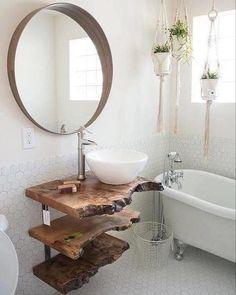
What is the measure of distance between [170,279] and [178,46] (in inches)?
76.9

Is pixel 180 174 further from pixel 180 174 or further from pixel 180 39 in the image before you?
pixel 180 39

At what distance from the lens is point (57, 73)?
1.90 meters

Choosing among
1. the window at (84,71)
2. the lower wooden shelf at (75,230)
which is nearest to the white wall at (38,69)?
the window at (84,71)

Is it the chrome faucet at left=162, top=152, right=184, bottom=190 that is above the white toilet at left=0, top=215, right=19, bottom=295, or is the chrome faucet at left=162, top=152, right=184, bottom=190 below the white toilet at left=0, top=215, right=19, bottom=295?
above

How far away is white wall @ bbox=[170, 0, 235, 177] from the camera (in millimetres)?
2762

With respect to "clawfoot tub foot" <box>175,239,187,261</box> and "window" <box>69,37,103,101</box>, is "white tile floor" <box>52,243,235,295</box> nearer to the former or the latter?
"clawfoot tub foot" <box>175,239,187,261</box>

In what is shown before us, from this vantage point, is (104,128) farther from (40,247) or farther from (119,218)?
(40,247)

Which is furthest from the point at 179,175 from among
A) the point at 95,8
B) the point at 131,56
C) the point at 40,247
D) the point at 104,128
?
the point at 95,8

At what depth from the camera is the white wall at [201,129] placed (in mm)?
2762

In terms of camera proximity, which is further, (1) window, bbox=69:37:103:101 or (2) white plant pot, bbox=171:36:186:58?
(2) white plant pot, bbox=171:36:186:58

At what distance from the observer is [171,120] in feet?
10.3

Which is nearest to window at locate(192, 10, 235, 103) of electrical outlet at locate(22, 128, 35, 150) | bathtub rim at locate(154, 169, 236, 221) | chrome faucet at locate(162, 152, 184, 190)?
chrome faucet at locate(162, 152, 184, 190)

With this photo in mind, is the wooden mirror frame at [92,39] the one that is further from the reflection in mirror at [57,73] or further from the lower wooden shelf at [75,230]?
the lower wooden shelf at [75,230]

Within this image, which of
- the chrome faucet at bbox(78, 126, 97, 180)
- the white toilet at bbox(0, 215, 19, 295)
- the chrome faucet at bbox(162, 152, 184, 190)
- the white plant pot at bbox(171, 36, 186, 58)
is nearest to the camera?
the white toilet at bbox(0, 215, 19, 295)
